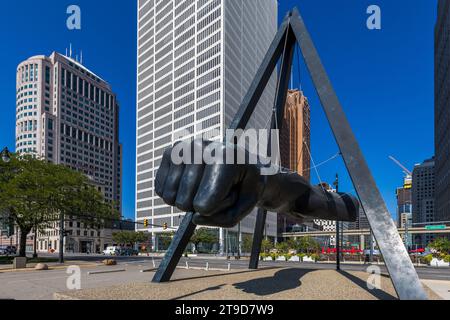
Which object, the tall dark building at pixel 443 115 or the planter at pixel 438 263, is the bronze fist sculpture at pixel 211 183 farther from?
the tall dark building at pixel 443 115

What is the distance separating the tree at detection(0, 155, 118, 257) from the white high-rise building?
45.0 m

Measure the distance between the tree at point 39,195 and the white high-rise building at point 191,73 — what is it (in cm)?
4500

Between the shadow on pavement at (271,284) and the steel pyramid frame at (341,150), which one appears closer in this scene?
the steel pyramid frame at (341,150)

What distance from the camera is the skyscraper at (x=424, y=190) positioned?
17775 cm

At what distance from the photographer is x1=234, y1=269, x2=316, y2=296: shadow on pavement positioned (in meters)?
12.4

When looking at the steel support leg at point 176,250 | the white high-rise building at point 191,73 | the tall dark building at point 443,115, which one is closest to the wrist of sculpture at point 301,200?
the steel support leg at point 176,250

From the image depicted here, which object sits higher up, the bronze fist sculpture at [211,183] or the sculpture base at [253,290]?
the bronze fist sculpture at [211,183]

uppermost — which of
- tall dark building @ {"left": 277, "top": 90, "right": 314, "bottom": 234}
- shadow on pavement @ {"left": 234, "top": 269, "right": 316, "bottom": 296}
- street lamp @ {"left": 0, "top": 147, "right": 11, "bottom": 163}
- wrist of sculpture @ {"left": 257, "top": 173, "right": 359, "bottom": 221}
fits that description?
tall dark building @ {"left": 277, "top": 90, "right": 314, "bottom": 234}

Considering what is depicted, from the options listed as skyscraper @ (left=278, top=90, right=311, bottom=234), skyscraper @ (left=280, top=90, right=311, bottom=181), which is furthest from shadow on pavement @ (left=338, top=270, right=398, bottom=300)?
skyscraper @ (left=280, top=90, right=311, bottom=181)

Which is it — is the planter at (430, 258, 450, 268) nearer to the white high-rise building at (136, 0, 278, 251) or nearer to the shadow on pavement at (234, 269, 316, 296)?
the shadow on pavement at (234, 269, 316, 296)

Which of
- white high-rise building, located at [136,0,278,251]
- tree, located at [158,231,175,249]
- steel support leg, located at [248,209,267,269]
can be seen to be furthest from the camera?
tree, located at [158,231,175,249]

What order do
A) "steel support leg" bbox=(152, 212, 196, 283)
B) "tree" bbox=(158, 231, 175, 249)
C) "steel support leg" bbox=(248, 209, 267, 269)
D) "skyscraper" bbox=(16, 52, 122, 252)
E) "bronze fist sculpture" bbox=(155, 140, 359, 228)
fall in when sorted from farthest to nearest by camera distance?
1. "skyscraper" bbox=(16, 52, 122, 252)
2. "tree" bbox=(158, 231, 175, 249)
3. "steel support leg" bbox=(248, 209, 267, 269)
4. "steel support leg" bbox=(152, 212, 196, 283)
5. "bronze fist sculpture" bbox=(155, 140, 359, 228)

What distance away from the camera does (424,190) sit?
18588cm
